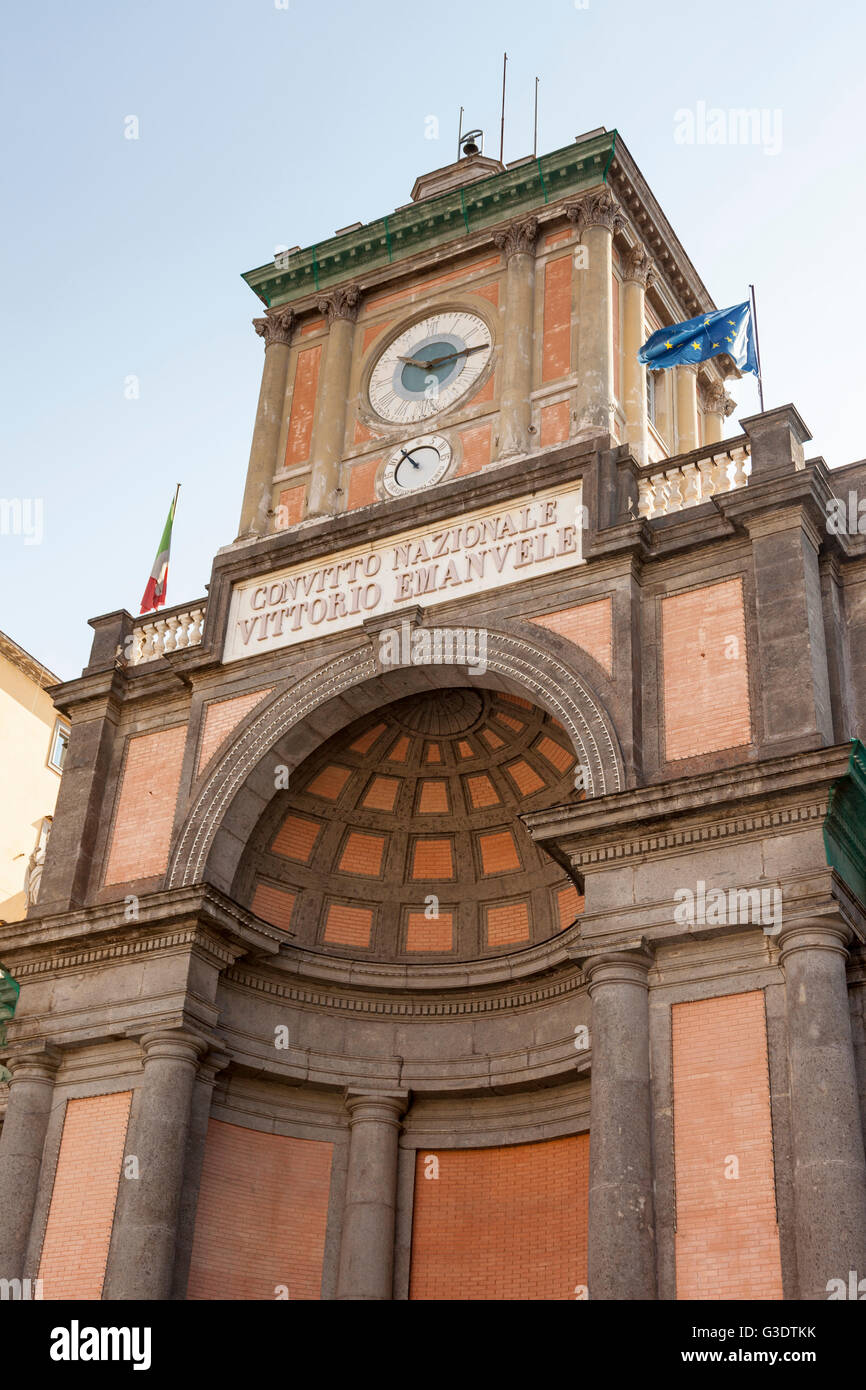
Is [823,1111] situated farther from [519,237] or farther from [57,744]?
[57,744]

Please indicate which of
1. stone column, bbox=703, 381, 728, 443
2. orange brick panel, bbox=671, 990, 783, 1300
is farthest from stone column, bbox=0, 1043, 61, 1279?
stone column, bbox=703, 381, 728, 443

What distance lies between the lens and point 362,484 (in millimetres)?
21844

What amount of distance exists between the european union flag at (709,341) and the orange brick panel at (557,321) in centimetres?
144

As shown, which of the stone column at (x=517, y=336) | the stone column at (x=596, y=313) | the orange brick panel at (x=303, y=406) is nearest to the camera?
the stone column at (x=596, y=313)

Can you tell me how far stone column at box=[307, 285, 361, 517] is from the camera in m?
21.9

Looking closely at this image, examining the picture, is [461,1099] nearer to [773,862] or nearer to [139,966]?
[139,966]

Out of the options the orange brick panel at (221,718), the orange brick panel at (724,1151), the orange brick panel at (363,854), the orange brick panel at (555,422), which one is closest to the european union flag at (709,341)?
the orange brick panel at (555,422)

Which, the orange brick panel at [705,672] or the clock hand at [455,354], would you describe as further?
the clock hand at [455,354]

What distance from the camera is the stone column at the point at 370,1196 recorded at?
1872 cm

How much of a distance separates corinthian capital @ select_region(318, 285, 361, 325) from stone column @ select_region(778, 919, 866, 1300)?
43.2ft

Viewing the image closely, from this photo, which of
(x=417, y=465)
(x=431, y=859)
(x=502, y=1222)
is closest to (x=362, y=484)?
(x=417, y=465)

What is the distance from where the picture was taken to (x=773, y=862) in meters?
14.8

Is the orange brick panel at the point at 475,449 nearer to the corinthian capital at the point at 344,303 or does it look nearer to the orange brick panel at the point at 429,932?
the corinthian capital at the point at 344,303
